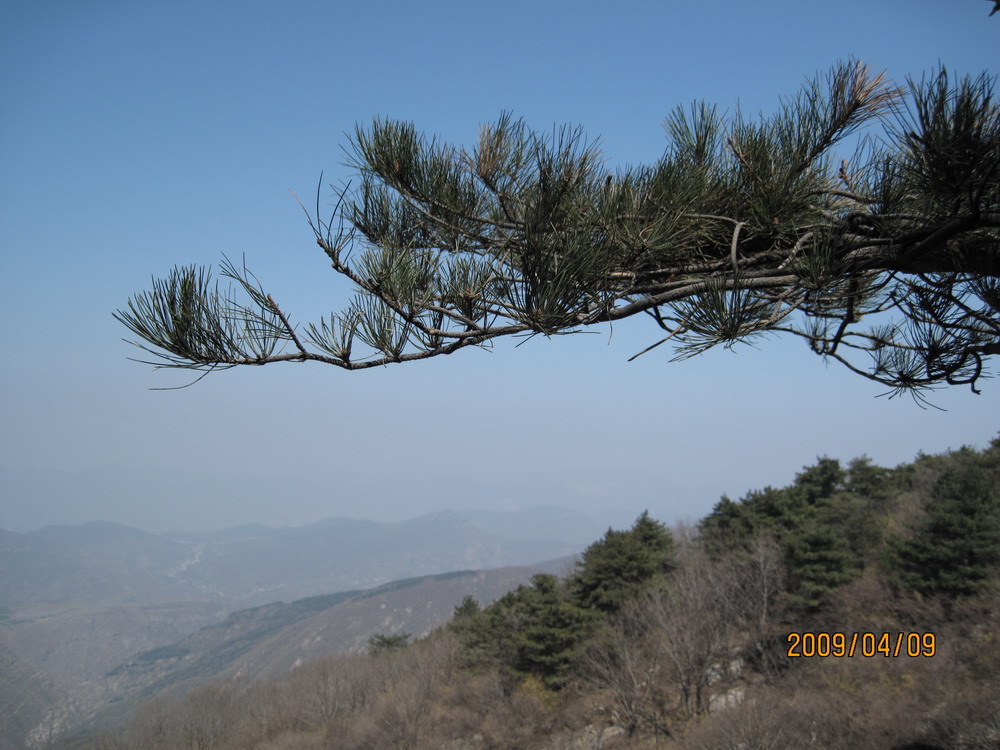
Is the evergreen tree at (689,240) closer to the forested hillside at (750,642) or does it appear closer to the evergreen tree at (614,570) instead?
the forested hillside at (750,642)

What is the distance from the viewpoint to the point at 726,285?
1612 mm

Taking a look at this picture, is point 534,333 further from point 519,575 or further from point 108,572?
point 108,572

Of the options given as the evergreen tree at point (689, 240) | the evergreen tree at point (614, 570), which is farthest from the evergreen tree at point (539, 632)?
the evergreen tree at point (689, 240)

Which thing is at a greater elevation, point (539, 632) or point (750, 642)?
point (539, 632)

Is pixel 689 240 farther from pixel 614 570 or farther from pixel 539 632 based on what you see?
pixel 614 570

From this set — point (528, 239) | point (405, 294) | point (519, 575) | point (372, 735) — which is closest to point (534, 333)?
point (528, 239)

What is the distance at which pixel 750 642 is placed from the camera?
17141 mm
